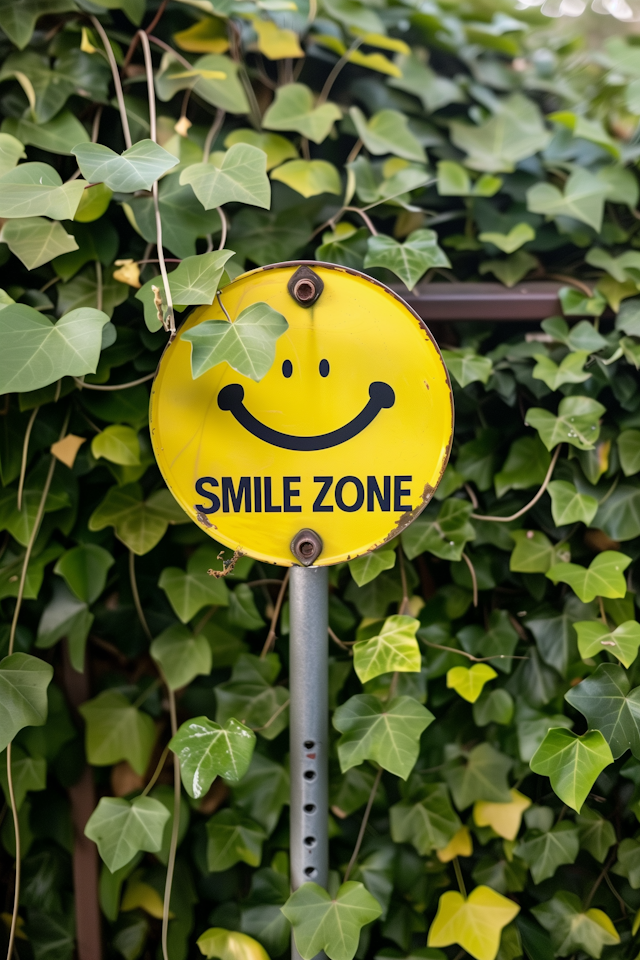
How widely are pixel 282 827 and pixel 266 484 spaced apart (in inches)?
23.8

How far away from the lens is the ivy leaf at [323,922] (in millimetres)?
673

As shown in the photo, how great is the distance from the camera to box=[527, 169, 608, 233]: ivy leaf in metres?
0.87

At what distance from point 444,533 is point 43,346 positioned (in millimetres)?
595

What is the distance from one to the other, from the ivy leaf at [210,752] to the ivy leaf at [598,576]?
495mm

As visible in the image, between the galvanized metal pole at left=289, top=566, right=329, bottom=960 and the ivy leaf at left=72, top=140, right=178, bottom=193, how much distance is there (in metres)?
0.46

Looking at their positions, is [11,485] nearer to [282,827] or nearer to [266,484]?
[266,484]

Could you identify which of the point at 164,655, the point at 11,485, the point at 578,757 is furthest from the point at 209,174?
the point at 578,757

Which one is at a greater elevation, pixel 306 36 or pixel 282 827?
pixel 306 36

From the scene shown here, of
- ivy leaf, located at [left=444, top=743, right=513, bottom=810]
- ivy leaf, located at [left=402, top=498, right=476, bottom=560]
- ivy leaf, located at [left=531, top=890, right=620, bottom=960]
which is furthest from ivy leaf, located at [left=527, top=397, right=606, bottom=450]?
ivy leaf, located at [left=531, top=890, right=620, bottom=960]

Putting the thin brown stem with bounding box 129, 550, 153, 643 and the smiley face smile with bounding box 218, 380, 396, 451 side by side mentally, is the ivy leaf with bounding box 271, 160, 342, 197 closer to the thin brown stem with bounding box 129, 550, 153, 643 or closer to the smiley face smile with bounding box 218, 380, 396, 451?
the smiley face smile with bounding box 218, 380, 396, 451

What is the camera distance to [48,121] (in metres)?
0.80

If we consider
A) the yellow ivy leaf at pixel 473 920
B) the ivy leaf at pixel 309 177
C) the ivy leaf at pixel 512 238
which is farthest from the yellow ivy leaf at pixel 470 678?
the ivy leaf at pixel 309 177

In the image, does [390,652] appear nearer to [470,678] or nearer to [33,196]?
[470,678]

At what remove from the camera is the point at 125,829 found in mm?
709
